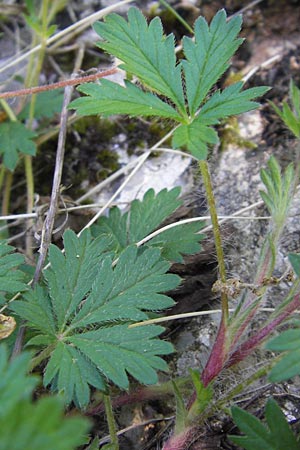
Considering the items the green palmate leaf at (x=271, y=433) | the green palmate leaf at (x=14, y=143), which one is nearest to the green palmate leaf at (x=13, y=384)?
the green palmate leaf at (x=271, y=433)

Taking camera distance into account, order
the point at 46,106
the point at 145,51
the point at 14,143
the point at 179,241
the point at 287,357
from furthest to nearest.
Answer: the point at 46,106 → the point at 14,143 → the point at 179,241 → the point at 145,51 → the point at 287,357

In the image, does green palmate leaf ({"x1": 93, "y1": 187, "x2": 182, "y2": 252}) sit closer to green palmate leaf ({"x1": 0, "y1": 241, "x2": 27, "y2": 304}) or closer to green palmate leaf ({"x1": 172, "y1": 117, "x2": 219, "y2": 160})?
green palmate leaf ({"x1": 0, "y1": 241, "x2": 27, "y2": 304})

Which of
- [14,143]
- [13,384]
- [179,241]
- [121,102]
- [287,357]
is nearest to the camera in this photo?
[13,384]

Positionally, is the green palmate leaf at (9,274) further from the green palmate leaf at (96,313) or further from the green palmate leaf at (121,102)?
the green palmate leaf at (121,102)

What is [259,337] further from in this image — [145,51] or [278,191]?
[145,51]

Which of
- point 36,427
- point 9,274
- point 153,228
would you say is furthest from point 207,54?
point 36,427

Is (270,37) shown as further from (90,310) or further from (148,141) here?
(90,310)
